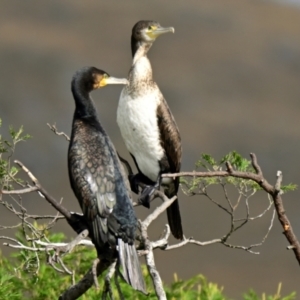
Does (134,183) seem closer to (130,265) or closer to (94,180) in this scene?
(94,180)

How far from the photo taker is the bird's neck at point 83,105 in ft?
10.8

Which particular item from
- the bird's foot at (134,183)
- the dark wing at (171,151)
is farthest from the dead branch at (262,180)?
the bird's foot at (134,183)

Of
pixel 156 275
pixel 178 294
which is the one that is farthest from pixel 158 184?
pixel 156 275

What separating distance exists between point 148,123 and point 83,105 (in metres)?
0.98

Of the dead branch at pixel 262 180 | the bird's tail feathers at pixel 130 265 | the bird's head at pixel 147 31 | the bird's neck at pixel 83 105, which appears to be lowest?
the bird's tail feathers at pixel 130 265

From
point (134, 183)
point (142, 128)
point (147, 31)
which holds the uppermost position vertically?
point (147, 31)

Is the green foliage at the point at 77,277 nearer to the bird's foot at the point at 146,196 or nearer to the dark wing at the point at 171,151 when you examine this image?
the dark wing at the point at 171,151

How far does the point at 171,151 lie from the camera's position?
173 inches

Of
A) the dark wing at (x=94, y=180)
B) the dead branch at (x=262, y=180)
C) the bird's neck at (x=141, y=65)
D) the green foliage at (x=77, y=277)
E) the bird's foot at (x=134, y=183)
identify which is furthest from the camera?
the bird's foot at (x=134, y=183)

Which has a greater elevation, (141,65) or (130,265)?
(141,65)

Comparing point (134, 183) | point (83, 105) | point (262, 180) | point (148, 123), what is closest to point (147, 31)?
point (148, 123)

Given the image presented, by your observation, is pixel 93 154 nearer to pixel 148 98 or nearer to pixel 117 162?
pixel 117 162

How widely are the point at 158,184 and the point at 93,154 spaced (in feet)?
4.04

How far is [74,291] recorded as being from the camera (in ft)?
9.91
